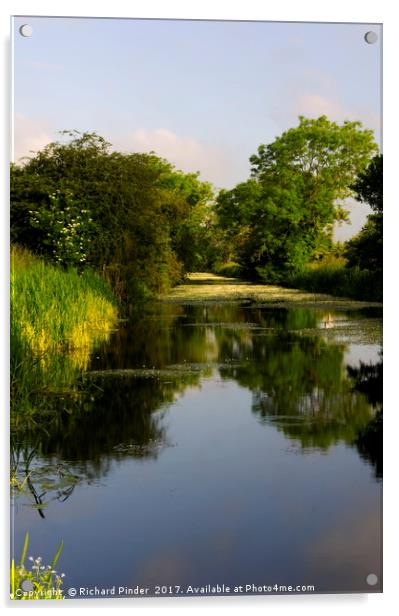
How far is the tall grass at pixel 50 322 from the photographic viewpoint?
726 cm

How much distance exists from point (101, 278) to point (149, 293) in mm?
1467

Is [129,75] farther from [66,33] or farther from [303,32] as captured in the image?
[303,32]

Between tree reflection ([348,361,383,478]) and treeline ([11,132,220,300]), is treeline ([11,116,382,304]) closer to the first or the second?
treeline ([11,132,220,300])

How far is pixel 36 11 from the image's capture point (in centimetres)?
552

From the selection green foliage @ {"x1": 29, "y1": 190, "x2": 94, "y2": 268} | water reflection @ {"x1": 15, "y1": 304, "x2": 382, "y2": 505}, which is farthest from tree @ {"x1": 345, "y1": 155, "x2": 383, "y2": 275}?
green foliage @ {"x1": 29, "y1": 190, "x2": 94, "y2": 268}

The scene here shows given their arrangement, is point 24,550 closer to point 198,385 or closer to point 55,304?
point 198,385

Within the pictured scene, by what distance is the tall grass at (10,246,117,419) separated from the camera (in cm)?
726

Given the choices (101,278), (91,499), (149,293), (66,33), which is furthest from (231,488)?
(149,293)

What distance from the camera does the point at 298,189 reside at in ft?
26.8

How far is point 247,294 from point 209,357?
409 centimetres

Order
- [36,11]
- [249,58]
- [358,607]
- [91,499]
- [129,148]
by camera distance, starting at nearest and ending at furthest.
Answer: [358,607] < [91,499] < [36,11] < [249,58] < [129,148]

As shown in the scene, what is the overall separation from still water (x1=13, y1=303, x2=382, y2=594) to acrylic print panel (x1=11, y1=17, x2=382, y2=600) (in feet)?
0.06

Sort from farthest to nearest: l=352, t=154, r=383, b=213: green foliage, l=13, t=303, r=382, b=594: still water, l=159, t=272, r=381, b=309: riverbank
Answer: l=159, t=272, r=381, b=309: riverbank < l=352, t=154, r=383, b=213: green foliage < l=13, t=303, r=382, b=594: still water

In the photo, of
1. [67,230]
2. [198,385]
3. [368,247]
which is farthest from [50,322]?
[368,247]
